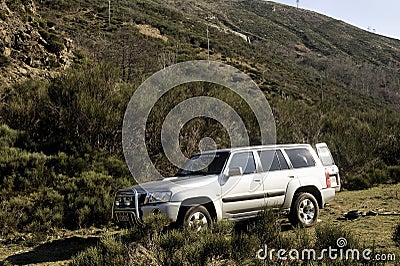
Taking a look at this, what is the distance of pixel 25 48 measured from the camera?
19.5 m

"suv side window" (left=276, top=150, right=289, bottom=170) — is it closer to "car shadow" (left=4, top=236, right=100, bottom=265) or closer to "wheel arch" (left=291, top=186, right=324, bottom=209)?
"wheel arch" (left=291, top=186, right=324, bottom=209)

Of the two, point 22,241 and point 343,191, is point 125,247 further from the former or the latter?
point 343,191

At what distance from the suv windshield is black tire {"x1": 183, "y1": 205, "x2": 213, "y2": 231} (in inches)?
37.4

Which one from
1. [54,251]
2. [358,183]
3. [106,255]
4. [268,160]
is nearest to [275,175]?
[268,160]

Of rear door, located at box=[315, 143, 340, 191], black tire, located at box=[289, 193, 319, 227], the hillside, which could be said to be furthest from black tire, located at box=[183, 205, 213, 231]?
the hillside

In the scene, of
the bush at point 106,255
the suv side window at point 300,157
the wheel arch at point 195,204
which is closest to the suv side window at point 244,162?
the wheel arch at point 195,204

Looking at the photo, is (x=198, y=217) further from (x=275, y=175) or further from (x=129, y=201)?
(x=275, y=175)

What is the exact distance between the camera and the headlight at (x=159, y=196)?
7387 mm

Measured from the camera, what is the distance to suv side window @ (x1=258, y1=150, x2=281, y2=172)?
8797 mm

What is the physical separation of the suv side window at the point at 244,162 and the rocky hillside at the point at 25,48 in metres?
10.9

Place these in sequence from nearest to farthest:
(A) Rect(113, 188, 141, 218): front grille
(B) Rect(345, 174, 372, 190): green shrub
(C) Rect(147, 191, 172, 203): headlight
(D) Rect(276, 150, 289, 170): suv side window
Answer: (C) Rect(147, 191, 172, 203): headlight < (A) Rect(113, 188, 141, 218): front grille < (D) Rect(276, 150, 289, 170): suv side window < (B) Rect(345, 174, 372, 190): green shrub

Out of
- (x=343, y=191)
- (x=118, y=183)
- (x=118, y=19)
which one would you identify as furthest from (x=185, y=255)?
(x=118, y=19)

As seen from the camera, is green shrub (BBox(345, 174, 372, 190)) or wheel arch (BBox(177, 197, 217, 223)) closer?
wheel arch (BBox(177, 197, 217, 223))

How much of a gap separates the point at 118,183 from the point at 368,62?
91889mm
